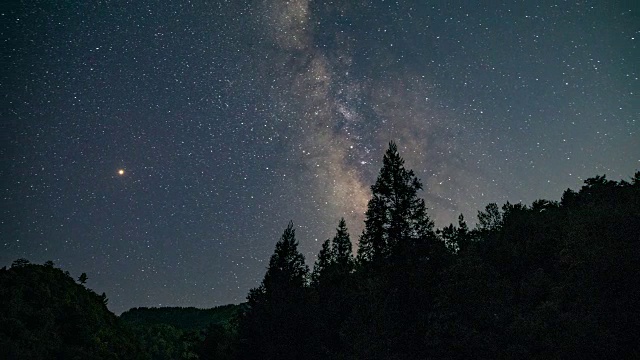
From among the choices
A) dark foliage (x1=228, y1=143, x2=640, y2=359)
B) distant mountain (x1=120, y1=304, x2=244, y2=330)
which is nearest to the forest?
dark foliage (x1=228, y1=143, x2=640, y2=359)

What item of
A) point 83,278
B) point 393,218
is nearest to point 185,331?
point 83,278

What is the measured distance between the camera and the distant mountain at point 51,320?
30.2m

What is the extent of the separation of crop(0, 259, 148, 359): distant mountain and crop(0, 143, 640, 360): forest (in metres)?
0.14

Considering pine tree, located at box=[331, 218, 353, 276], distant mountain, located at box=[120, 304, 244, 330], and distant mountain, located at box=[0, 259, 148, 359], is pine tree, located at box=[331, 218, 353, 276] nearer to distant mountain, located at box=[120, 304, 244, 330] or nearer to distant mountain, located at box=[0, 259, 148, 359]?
distant mountain, located at box=[0, 259, 148, 359]

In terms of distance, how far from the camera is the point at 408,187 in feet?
92.9

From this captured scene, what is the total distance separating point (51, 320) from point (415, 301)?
1311 inches

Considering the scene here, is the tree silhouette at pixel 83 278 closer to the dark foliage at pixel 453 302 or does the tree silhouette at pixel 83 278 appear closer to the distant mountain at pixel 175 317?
the dark foliage at pixel 453 302

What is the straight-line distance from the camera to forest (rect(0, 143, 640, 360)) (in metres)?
21.7

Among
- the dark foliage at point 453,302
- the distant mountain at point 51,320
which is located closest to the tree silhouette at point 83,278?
the distant mountain at point 51,320

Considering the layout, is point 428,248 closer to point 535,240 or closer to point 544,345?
point 544,345

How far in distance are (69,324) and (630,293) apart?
46539mm

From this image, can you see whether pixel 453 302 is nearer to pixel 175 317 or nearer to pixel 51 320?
pixel 51 320

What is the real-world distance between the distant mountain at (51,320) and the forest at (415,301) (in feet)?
0.45

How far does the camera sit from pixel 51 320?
35.1 meters
